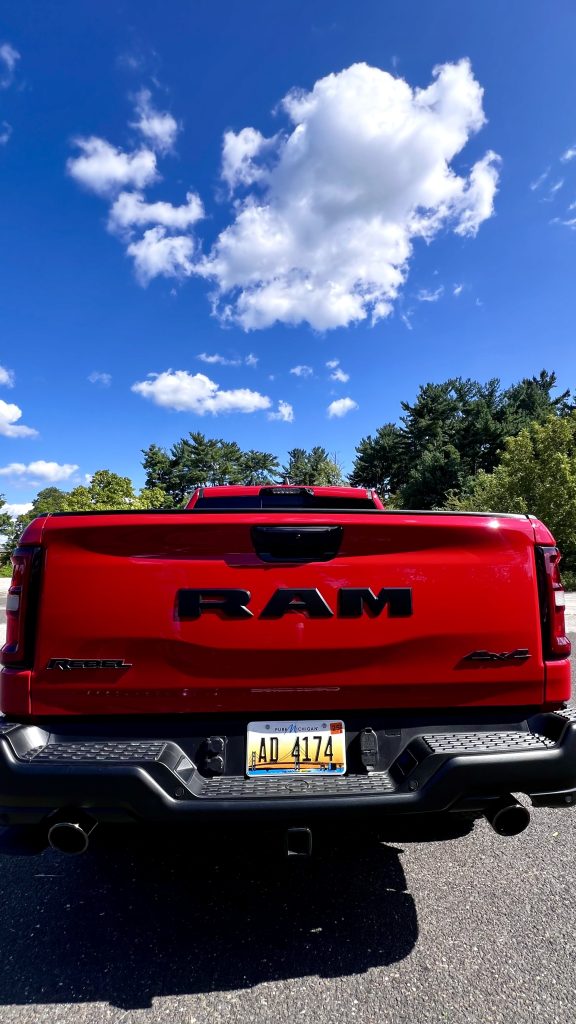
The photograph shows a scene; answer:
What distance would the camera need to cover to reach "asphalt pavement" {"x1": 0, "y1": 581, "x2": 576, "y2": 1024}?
67.1 inches

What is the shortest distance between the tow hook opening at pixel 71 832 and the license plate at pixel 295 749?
577 mm

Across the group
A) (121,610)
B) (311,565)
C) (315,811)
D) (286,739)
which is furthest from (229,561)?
(315,811)

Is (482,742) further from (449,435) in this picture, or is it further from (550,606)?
(449,435)

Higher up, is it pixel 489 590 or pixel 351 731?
Result: pixel 489 590

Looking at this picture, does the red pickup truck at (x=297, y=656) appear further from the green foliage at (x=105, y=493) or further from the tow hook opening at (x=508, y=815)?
the green foliage at (x=105, y=493)

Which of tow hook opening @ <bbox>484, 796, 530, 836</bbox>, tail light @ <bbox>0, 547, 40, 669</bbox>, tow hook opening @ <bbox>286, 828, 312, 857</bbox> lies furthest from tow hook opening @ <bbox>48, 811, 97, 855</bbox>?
tow hook opening @ <bbox>484, 796, 530, 836</bbox>

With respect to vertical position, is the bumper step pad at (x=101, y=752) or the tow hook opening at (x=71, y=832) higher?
the bumper step pad at (x=101, y=752)

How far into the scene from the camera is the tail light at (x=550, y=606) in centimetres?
196

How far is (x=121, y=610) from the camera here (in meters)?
1.81

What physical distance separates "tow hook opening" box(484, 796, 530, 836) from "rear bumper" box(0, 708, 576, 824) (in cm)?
6

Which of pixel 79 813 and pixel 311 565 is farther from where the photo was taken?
pixel 311 565

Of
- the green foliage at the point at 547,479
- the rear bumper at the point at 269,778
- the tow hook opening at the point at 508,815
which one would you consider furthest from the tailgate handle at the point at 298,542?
the green foliage at the point at 547,479

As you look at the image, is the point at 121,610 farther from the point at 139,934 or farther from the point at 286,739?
the point at 139,934

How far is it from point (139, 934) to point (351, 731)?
124cm
